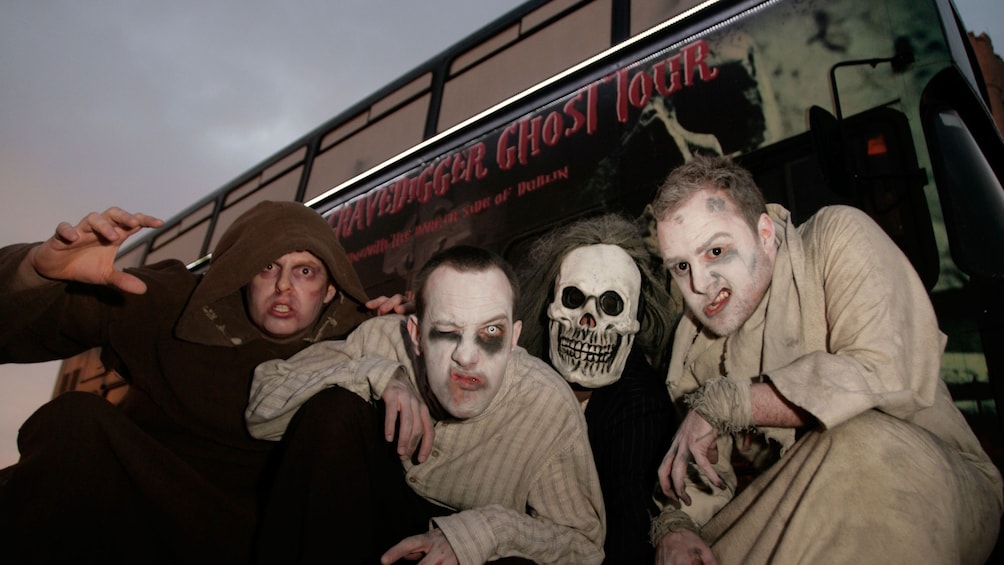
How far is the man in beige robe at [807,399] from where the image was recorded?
1300 mm

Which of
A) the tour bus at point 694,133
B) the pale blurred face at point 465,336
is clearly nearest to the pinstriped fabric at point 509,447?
the pale blurred face at point 465,336

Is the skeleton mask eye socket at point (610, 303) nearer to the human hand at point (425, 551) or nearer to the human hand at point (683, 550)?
the human hand at point (683, 550)

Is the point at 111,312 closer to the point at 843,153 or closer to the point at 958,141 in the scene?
the point at 843,153

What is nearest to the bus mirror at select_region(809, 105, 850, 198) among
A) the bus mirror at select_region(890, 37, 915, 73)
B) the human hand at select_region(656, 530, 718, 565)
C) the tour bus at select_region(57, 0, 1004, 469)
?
the tour bus at select_region(57, 0, 1004, 469)

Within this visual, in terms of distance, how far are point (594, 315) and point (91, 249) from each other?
198 cm

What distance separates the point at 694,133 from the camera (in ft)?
10.6

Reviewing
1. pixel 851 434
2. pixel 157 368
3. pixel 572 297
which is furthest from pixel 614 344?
pixel 157 368

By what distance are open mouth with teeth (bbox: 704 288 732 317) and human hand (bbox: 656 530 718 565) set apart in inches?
29.2

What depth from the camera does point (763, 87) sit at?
9.86ft

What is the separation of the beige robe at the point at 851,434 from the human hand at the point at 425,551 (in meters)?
0.74

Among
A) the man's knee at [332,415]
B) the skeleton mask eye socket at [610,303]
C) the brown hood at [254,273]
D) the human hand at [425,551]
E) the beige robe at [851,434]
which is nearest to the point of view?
the beige robe at [851,434]

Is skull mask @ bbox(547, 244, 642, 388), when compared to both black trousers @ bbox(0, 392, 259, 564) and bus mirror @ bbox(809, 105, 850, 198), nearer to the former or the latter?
bus mirror @ bbox(809, 105, 850, 198)

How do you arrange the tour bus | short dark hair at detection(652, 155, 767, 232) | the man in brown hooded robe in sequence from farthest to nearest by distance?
the tour bus → short dark hair at detection(652, 155, 767, 232) → the man in brown hooded robe

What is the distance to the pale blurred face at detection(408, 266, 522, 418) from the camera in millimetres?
1864
